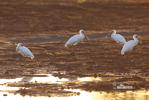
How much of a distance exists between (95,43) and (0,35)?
5535mm

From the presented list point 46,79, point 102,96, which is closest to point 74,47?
point 46,79

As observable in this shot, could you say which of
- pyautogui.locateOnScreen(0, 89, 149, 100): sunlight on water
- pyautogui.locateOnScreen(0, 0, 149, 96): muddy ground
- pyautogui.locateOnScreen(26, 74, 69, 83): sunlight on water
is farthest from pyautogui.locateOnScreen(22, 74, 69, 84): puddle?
pyautogui.locateOnScreen(0, 89, 149, 100): sunlight on water

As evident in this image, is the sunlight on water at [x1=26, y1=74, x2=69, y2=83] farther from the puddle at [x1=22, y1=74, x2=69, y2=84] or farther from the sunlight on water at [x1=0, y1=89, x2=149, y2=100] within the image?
the sunlight on water at [x1=0, y1=89, x2=149, y2=100]

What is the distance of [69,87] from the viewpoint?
12055 millimetres

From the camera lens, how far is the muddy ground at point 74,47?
13.9 metres

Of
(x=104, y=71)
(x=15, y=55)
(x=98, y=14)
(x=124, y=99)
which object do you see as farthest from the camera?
(x=98, y=14)

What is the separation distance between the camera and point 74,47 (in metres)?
20.8

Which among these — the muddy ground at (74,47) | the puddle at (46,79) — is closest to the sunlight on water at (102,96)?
the muddy ground at (74,47)

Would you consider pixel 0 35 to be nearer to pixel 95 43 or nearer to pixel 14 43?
→ pixel 14 43

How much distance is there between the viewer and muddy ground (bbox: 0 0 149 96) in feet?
45.7

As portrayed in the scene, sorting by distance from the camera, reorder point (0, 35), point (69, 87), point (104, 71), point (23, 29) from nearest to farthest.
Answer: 1. point (69, 87)
2. point (104, 71)
3. point (0, 35)
4. point (23, 29)

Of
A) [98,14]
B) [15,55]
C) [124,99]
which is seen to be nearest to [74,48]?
[15,55]

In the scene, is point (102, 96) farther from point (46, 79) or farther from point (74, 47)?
point (74, 47)

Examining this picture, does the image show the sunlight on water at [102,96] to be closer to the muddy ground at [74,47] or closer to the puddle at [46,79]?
the muddy ground at [74,47]
